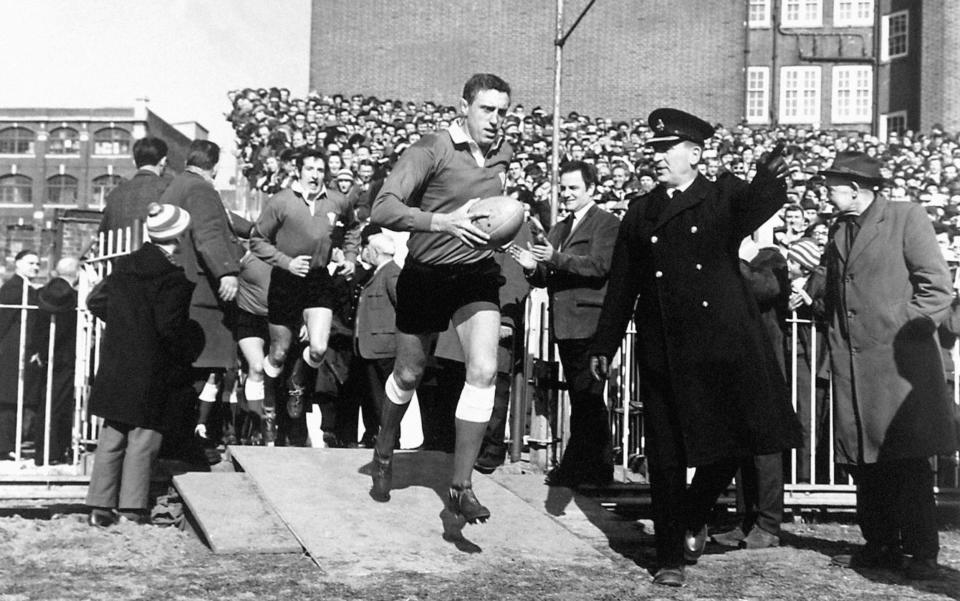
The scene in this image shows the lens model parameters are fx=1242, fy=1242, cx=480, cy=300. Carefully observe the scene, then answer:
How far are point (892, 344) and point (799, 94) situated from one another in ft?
125

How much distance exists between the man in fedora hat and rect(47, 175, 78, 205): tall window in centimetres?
7079

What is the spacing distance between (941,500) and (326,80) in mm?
35244

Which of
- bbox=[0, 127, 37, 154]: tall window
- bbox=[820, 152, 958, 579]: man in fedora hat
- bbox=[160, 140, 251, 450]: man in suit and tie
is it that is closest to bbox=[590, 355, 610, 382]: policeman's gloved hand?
bbox=[820, 152, 958, 579]: man in fedora hat

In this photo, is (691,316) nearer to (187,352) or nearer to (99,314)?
(187,352)

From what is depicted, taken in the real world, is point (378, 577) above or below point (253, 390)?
below

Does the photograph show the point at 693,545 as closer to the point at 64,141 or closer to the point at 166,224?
the point at 166,224

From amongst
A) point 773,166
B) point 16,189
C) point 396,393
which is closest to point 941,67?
point 773,166

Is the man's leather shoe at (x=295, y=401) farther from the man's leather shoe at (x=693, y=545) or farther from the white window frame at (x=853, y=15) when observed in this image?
the white window frame at (x=853, y=15)

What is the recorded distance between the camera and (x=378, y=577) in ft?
19.9

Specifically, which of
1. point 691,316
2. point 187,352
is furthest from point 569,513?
point 187,352

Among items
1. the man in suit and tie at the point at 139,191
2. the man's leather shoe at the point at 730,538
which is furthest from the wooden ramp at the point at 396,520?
the man in suit and tie at the point at 139,191

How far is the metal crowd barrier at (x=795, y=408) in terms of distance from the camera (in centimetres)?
867

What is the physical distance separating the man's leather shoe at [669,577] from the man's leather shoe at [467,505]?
93 cm

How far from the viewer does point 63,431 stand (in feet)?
34.7
